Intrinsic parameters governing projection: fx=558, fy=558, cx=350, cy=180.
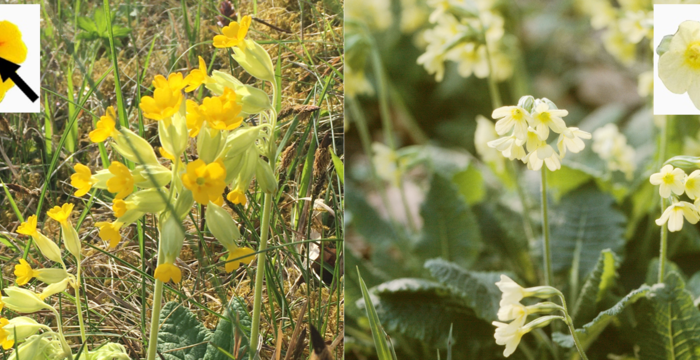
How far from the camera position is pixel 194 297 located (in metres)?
1.10

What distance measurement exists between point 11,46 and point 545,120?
102cm

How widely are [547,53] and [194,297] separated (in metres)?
2.50

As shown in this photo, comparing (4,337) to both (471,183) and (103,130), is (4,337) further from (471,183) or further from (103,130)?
(471,183)

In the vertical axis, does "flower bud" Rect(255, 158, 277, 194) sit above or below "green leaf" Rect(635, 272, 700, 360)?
above

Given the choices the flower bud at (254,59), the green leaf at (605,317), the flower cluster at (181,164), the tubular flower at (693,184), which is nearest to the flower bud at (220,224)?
the flower cluster at (181,164)

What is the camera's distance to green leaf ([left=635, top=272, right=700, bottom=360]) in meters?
1.07

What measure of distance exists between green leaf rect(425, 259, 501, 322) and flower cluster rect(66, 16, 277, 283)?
43 cm

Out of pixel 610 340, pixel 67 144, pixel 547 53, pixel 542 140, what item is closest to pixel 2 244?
pixel 67 144

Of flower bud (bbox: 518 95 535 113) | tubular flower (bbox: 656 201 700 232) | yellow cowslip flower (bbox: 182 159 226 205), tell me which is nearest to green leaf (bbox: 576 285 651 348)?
tubular flower (bbox: 656 201 700 232)

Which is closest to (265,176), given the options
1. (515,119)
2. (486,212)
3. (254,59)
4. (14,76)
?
A: (254,59)

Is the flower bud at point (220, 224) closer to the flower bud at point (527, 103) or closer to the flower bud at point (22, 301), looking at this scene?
Result: the flower bud at point (22, 301)

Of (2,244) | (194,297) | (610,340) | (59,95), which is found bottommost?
(610,340)

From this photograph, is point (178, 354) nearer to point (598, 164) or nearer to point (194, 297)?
point (194, 297)

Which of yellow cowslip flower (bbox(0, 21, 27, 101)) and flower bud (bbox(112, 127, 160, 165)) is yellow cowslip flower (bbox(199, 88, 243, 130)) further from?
yellow cowslip flower (bbox(0, 21, 27, 101))
